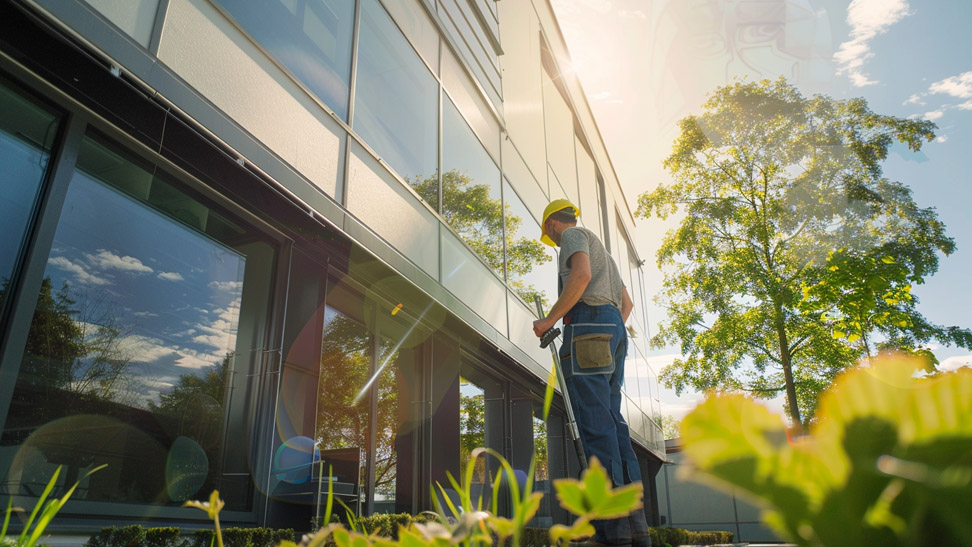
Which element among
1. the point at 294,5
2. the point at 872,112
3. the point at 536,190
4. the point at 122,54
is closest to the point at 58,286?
the point at 122,54

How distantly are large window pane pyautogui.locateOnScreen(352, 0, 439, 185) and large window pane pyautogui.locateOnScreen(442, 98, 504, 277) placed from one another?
34cm

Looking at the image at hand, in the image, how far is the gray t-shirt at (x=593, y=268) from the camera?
3.51 metres

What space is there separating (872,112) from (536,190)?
13.6 metres

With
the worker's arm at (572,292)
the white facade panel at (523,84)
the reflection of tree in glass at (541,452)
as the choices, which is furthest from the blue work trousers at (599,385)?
the white facade panel at (523,84)

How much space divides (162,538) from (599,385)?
2.14 metres

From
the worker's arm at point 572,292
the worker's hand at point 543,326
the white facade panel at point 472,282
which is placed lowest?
the worker's hand at point 543,326

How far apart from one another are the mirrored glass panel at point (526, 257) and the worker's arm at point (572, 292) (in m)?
4.77

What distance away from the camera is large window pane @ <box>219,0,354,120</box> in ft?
12.9

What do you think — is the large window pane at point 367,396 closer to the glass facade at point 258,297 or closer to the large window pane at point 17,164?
the glass facade at point 258,297

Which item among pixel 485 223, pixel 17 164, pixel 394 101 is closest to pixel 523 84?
pixel 485 223

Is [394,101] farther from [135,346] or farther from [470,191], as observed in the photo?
[135,346]

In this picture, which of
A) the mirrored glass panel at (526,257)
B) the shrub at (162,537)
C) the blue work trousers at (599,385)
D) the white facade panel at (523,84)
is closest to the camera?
the shrub at (162,537)

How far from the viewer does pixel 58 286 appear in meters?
2.78

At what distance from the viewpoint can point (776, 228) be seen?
1703 cm
